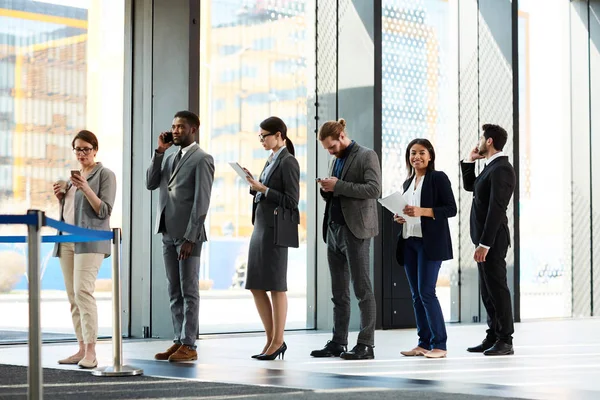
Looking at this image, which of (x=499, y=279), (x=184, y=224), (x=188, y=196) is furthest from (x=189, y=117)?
(x=499, y=279)

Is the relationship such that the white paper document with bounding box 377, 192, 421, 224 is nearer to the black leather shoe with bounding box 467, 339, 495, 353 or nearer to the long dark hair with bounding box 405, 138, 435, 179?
the long dark hair with bounding box 405, 138, 435, 179

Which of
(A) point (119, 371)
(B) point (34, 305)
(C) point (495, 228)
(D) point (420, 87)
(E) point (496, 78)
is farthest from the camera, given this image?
(E) point (496, 78)

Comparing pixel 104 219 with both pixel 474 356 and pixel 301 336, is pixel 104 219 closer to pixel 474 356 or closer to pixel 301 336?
pixel 474 356

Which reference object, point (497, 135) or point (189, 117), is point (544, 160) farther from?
point (189, 117)

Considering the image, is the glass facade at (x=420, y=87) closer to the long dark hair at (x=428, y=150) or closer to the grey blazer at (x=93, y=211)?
the long dark hair at (x=428, y=150)

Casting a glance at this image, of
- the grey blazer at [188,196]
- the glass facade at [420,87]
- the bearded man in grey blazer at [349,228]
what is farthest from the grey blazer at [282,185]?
the glass facade at [420,87]

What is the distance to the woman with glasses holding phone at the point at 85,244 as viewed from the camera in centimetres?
502

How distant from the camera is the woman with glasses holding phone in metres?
5.02

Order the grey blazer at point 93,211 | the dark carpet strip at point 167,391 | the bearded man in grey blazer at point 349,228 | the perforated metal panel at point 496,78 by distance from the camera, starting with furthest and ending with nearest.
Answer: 1. the perforated metal panel at point 496,78
2. the bearded man in grey blazer at point 349,228
3. the grey blazer at point 93,211
4. the dark carpet strip at point 167,391

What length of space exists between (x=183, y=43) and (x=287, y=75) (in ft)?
4.63

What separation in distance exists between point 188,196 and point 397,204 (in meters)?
1.27

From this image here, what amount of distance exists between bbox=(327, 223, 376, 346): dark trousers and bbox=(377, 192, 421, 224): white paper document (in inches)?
10.1

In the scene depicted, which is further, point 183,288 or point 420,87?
point 420,87

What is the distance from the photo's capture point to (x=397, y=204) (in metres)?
5.63
